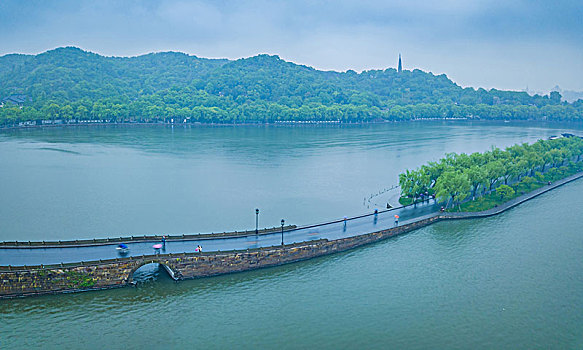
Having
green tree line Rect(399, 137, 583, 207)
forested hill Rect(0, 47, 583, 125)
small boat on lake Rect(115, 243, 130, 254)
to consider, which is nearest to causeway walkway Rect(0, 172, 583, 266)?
small boat on lake Rect(115, 243, 130, 254)

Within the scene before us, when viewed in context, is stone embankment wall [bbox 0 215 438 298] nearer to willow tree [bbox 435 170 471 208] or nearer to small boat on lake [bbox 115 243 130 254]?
small boat on lake [bbox 115 243 130 254]

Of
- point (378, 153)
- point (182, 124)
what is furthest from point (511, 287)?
point (182, 124)

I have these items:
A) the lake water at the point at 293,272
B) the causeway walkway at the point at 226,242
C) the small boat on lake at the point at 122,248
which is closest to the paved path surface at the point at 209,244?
the causeway walkway at the point at 226,242

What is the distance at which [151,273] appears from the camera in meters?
31.3

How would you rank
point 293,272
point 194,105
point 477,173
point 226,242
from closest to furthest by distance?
point 293,272 → point 226,242 → point 477,173 → point 194,105

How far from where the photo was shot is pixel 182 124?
456ft

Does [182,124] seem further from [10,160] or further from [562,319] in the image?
[562,319]

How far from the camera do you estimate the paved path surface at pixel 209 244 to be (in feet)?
98.0

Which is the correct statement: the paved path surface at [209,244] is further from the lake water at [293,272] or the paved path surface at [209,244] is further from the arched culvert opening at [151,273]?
the lake water at [293,272]

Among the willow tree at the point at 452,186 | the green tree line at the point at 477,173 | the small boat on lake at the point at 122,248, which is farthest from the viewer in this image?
the green tree line at the point at 477,173

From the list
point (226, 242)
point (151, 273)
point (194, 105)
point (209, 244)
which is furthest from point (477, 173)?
point (194, 105)

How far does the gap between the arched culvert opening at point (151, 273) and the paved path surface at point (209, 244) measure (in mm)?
1169

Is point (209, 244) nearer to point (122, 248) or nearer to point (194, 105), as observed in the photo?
point (122, 248)

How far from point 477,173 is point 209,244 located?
30.7 m
